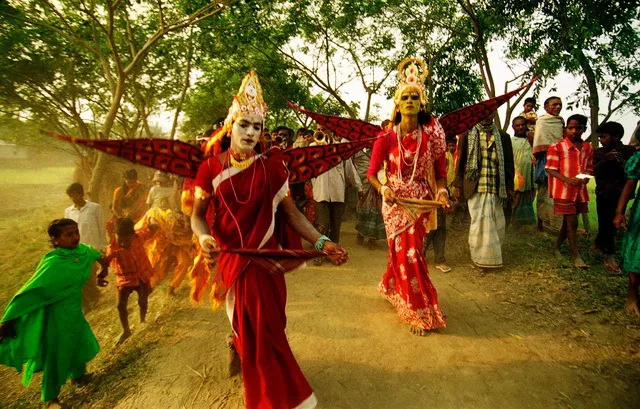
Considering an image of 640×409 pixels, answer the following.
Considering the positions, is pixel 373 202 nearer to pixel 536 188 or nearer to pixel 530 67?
pixel 536 188

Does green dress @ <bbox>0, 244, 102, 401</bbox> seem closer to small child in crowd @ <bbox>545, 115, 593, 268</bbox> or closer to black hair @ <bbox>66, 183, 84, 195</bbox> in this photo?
black hair @ <bbox>66, 183, 84, 195</bbox>

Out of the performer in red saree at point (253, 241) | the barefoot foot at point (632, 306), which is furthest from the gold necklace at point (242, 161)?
the barefoot foot at point (632, 306)

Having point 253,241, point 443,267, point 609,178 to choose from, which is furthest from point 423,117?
point 609,178

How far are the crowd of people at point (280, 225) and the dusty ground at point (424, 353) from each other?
329 mm

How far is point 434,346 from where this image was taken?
3.50 m

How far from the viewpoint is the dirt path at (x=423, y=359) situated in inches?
113

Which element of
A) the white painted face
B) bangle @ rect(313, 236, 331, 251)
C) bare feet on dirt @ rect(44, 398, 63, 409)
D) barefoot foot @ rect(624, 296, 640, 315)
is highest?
the white painted face

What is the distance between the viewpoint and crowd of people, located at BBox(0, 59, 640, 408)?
2.52 metres

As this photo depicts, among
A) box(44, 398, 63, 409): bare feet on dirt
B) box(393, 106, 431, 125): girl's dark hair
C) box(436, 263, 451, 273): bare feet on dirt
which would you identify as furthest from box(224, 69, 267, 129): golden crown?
box(436, 263, 451, 273): bare feet on dirt

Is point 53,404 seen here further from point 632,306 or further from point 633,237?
point 633,237

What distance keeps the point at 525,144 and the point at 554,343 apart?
493 centimetres

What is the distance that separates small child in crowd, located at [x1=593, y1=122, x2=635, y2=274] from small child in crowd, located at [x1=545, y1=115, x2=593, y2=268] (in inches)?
10.7

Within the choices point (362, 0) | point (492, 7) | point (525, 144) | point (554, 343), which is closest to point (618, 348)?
point (554, 343)

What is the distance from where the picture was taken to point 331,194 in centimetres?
634
